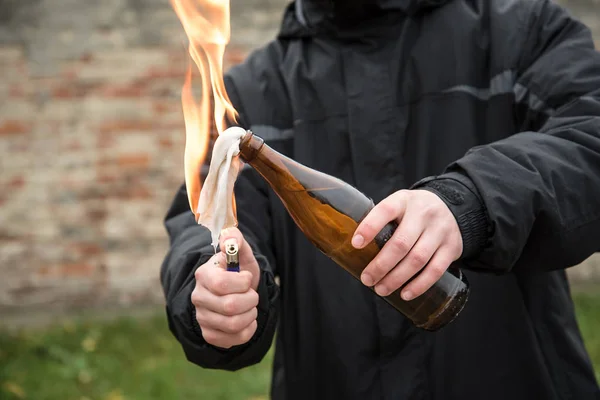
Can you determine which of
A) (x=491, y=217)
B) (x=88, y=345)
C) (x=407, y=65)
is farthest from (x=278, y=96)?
(x=88, y=345)

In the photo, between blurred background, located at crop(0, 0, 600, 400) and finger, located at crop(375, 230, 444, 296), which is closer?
finger, located at crop(375, 230, 444, 296)

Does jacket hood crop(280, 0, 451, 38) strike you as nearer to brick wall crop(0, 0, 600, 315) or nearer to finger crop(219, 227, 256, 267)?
finger crop(219, 227, 256, 267)

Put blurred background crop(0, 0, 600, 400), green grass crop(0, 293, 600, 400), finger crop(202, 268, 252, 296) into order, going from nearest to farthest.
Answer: finger crop(202, 268, 252, 296)
green grass crop(0, 293, 600, 400)
blurred background crop(0, 0, 600, 400)

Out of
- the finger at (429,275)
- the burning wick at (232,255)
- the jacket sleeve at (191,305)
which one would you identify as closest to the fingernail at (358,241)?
the finger at (429,275)

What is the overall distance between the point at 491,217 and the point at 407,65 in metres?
0.63

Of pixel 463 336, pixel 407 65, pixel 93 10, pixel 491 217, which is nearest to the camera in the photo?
pixel 491 217

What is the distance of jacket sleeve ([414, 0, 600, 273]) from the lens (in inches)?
48.0

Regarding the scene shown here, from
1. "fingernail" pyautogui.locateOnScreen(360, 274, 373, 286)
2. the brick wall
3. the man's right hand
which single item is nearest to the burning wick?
the man's right hand

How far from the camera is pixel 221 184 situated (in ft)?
3.93

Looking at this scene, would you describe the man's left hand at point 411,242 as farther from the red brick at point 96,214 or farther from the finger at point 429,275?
the red brick at point 96,214

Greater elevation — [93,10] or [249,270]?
[93,10]

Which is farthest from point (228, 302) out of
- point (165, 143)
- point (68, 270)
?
point (68, 270)

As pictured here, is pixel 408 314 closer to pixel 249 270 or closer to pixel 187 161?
pixel 249 270

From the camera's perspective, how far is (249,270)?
4.48 ft
